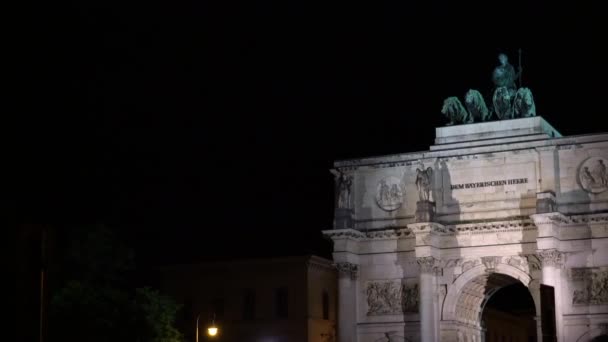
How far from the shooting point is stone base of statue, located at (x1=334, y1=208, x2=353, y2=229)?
143 ft

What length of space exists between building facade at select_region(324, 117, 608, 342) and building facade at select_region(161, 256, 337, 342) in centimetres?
1499

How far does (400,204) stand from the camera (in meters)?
43.8

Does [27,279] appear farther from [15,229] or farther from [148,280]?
[148,280]

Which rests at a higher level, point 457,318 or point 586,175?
point 586,175

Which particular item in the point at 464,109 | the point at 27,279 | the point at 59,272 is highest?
the point at 464,109

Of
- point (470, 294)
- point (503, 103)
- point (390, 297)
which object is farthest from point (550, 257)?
point (390, 297)

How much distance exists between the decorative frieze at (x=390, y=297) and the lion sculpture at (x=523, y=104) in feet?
25.9

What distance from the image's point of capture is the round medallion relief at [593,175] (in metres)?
40.0

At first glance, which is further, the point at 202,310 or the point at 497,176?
the point at 202,310

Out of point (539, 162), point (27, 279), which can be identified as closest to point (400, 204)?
point (539, 162)

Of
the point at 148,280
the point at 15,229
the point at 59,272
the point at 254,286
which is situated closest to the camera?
the point at 15,229

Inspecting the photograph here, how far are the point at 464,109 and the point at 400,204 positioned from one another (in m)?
4.59

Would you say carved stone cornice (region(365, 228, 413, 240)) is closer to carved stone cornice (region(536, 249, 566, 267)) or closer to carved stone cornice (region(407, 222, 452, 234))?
carved stone cornice (region(407, 222, 452, 234))

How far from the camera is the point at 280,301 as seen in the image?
2339 inches
